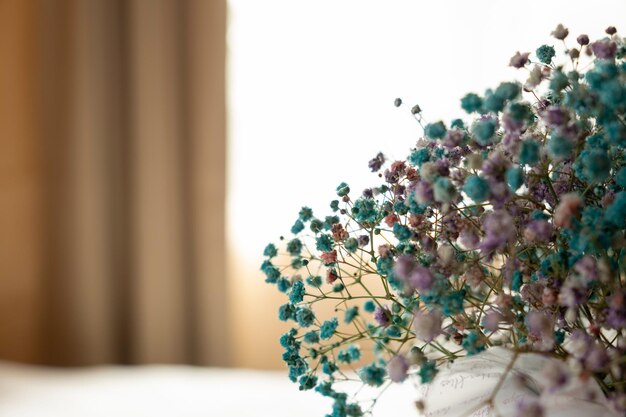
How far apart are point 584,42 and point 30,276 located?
2.18m

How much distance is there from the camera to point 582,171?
1.74ft

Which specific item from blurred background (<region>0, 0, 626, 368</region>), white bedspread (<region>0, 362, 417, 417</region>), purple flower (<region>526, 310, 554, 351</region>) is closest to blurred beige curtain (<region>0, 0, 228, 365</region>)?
blurred background (<region>0, 0, 626, 368</region>)

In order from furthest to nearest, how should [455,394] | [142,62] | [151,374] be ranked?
1. [142,62]
2. [151,374]
3. [455,394]

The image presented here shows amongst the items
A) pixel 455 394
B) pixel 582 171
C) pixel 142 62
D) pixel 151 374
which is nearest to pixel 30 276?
pixel 142 62

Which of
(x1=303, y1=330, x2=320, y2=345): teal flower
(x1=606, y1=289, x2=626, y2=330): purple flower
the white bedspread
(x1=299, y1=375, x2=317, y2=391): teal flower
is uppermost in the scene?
(x1=606, y1=289, x2=626, y2=330): purple flower

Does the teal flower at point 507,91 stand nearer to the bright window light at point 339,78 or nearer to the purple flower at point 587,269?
the purple flower at point 587,269

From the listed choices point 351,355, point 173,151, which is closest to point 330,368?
point 351,355

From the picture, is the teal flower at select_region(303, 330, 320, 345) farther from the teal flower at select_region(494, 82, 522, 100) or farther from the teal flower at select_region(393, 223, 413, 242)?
the teal flower at select_region(494, 82, 522, 100)

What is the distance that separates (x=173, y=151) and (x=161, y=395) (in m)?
1.04

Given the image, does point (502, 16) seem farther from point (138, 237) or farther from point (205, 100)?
point (138, 237)

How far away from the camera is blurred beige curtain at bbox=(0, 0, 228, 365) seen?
2299 mm

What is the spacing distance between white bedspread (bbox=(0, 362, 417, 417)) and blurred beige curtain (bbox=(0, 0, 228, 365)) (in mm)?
659

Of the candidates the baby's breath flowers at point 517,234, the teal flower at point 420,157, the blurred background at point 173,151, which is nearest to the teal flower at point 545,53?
the baby's breath flowers at point 517,234

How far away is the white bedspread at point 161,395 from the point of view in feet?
4.27
